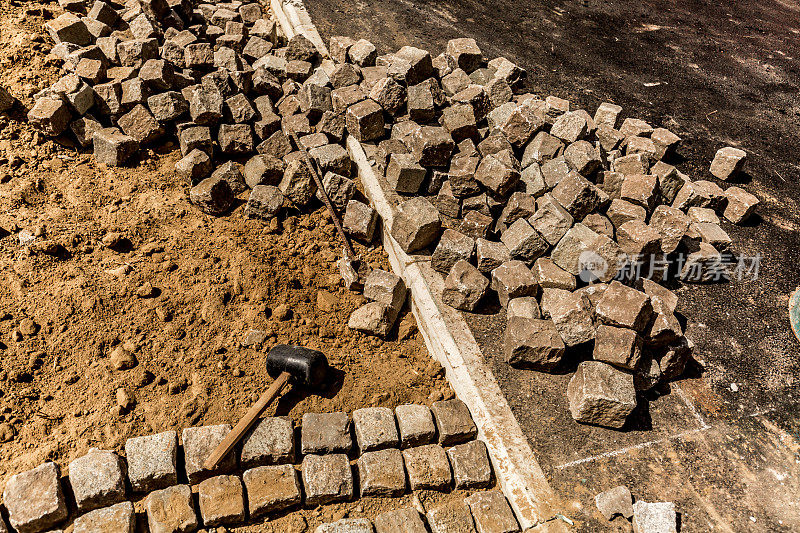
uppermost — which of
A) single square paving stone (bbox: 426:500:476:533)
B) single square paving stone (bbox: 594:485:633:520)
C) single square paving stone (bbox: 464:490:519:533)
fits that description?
single square paving stone (bbox: 594:485:633:520)

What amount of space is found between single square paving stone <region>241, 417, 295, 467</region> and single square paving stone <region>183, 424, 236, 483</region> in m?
0.11

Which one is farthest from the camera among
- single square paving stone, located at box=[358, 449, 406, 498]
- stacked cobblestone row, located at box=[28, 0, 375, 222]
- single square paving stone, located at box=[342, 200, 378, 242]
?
stacked cobblestone row, located at box=[28, 0, 375, 222]

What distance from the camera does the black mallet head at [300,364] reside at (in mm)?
4098

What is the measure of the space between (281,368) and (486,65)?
5.14 metres

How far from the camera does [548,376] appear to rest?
4.41m

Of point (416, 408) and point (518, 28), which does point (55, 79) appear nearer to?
point (416, 408)

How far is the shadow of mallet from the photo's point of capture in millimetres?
3988

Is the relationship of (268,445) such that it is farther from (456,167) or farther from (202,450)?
(456,167)

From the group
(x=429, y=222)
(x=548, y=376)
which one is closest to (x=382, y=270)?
(x=429, y=222)

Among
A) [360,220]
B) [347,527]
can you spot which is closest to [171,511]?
[347,527]

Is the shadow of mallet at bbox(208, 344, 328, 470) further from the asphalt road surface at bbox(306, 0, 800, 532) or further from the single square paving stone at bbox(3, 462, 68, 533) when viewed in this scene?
the asphalt road surface at bbox(306, 0, 800, 532)

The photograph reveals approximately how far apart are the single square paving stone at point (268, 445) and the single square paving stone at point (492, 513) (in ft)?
4.26

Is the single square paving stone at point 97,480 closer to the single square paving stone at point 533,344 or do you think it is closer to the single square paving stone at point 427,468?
the single square paving stone at point 427,468

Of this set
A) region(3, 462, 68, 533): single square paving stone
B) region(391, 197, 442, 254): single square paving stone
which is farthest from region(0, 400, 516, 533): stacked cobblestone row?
region(391, 197, 442, 254): single square paving stone
